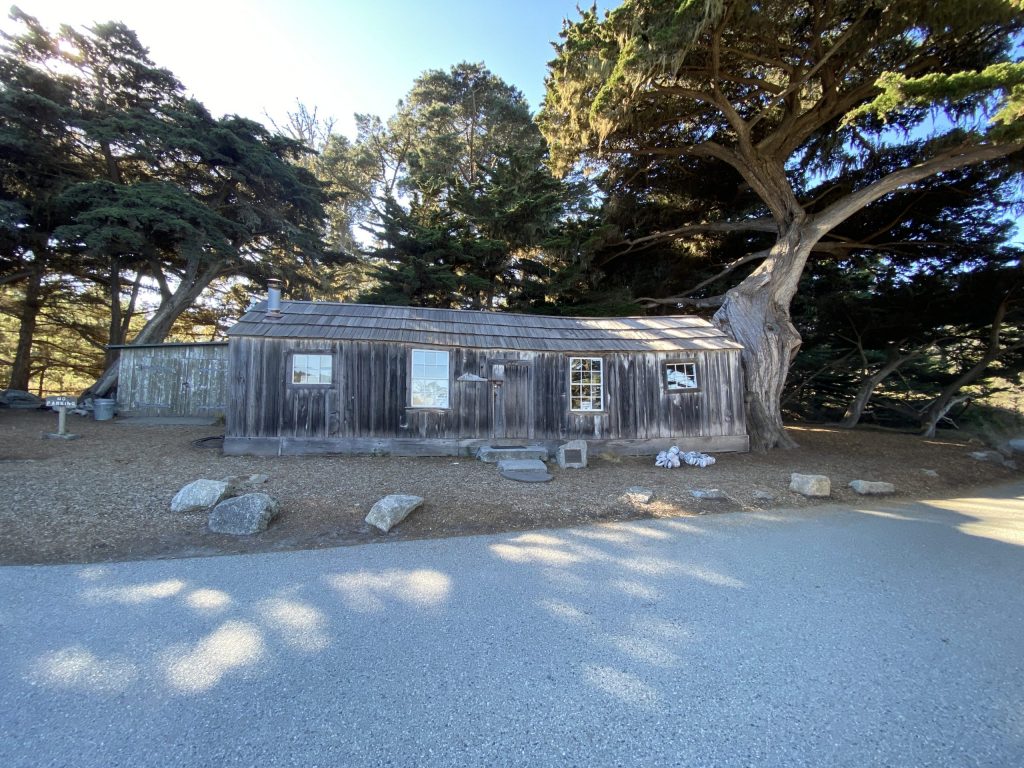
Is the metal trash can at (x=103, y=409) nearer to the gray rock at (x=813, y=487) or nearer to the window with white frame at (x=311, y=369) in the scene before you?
the window with white frame at (x=311, y=369)

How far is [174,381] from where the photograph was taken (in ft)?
45.8

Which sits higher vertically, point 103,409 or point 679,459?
point 103,409

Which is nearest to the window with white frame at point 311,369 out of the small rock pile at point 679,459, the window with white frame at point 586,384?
the window with white frame at point 586,384

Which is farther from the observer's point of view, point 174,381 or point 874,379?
point 874,379

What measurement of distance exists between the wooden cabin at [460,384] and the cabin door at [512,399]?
2 centimetres

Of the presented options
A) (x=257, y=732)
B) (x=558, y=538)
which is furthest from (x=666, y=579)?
(x=257, y=732)

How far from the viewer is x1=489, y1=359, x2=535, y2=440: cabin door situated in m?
10.6

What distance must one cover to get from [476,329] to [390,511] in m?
6.68

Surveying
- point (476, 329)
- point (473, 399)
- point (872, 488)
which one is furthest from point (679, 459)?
point (476, 329)

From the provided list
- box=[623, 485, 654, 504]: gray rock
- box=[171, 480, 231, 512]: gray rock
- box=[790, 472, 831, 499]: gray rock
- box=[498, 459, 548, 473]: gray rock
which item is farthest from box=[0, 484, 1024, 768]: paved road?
box=[498, 459, 548, 473]: gray rock

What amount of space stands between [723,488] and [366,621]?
21.0 feet

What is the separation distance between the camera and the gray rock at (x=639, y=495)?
6.67m

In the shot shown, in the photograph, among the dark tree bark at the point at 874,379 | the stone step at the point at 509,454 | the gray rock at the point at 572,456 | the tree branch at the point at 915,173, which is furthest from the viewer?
the dark tree bark at the point at 874,379

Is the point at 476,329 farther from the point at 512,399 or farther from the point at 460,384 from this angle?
the point at 512,399
